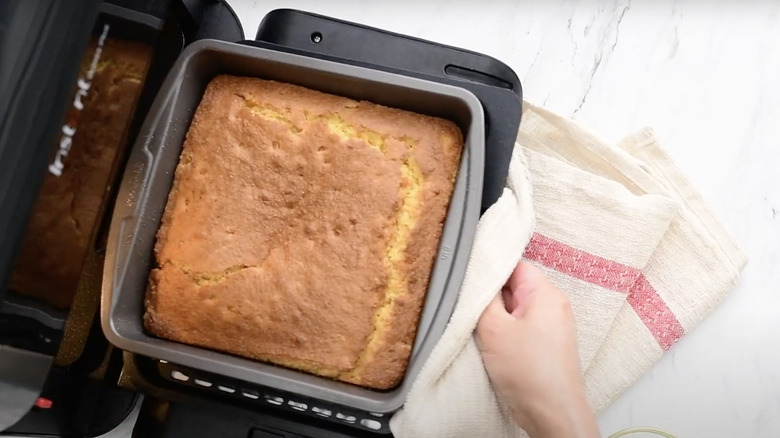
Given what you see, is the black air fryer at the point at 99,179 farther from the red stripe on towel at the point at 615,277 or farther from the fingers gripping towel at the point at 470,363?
the red stripe on towel at the point at 615,277

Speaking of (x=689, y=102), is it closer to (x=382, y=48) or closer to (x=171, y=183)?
(x=382, y=48)

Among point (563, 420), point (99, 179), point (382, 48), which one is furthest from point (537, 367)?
point (99, 179)

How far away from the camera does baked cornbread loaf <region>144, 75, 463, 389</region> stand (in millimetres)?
794

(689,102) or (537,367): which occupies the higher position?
(689,102)

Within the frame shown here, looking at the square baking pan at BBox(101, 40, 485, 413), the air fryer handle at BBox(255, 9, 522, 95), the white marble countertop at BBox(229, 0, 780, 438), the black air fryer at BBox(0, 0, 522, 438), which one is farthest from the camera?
the white marble countertop at BBox(229, 0, 780, 438)

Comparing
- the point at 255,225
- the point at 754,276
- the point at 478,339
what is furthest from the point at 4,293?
the point at 754,276

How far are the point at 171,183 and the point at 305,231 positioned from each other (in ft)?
0.63

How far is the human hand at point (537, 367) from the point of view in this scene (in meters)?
0.83

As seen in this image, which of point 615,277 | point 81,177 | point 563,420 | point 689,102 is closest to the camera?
point 81,177

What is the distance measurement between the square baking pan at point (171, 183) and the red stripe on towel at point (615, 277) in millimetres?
213

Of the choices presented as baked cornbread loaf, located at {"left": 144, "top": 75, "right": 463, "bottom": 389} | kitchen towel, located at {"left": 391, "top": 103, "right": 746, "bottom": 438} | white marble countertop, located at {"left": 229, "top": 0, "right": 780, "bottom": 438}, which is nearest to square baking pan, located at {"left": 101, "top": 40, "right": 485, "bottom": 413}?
baked cornbread loaf, located at {"left": 144, "top": 75, "right": 463, "bottom": 389}

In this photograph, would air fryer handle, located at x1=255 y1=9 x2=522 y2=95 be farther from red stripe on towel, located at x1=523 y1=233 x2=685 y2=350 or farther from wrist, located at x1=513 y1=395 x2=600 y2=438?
wrist, located at x1=513 y1=395 x2=600 y2=438

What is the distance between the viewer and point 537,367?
0.83m

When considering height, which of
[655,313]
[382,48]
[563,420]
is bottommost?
[563,420]
